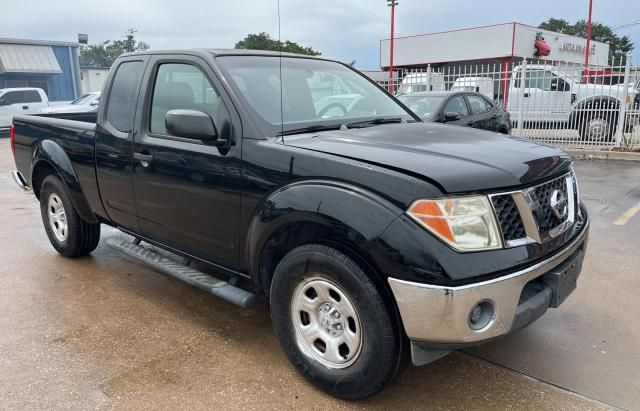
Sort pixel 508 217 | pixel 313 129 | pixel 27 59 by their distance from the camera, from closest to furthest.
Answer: pixel 508 217, pixel 313 129, pixel 27 59

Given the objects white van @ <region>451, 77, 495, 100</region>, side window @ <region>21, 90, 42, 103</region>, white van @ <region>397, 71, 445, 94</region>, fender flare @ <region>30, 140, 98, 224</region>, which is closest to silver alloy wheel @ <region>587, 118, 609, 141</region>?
white van @ <region>451, 77, 495, 100</region>

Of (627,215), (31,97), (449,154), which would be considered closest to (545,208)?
(449,154)

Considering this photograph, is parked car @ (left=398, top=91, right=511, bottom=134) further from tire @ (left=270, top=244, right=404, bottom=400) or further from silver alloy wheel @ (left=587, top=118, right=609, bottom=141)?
tire @ (left=270, top=244, right=404, bottom=400)

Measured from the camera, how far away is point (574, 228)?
299cm

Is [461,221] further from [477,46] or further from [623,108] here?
[477,46]

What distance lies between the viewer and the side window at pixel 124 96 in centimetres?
404

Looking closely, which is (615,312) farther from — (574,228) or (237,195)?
(237,195)

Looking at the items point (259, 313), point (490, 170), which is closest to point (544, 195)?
point (490, 170)

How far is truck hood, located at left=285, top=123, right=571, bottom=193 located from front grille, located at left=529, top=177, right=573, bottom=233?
6cm

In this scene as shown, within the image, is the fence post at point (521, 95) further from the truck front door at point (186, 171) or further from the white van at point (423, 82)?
the truck front door at point (186, 171)

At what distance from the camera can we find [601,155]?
11742mm

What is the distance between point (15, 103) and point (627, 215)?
70.3ft

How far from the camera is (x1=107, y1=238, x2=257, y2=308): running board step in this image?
3.29m

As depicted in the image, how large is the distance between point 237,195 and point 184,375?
1094 millimetres
